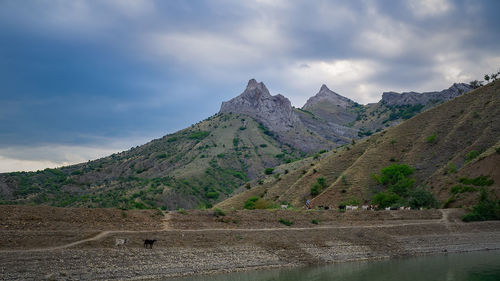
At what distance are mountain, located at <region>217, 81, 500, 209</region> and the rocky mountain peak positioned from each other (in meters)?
89.2

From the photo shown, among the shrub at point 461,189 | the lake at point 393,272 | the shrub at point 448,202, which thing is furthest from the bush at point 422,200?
the lake at point 393,272

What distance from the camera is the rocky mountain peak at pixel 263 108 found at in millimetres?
183500

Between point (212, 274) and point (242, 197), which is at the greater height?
point (242, 197)

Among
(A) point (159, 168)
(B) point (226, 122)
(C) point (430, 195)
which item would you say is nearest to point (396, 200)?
(C) point (430, 195)

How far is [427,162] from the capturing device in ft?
248

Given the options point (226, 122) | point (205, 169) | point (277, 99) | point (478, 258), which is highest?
point (277, 99)

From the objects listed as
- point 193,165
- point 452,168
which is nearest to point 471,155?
point 452,168

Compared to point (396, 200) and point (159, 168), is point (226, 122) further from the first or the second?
point (396, 200)

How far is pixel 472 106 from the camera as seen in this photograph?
8356 centimetres

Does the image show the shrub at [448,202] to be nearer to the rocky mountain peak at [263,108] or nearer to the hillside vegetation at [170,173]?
the hillside vegetation at [170,173]

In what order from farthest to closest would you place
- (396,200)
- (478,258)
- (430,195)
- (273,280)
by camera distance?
(396,200) < (430,195) < (478,258) < (273,280)

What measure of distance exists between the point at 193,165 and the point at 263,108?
72.4 metres

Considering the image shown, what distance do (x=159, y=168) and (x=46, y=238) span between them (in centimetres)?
9601

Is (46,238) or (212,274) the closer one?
(46,238)
